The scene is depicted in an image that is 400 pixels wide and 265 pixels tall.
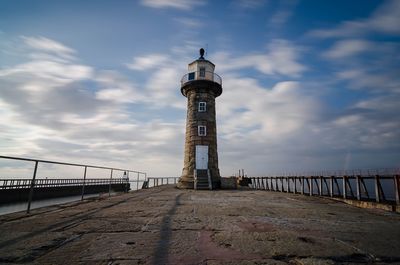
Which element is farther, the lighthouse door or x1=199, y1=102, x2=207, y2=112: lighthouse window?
x1=199, y1=102, x2=207, y2=112: lighthouse window

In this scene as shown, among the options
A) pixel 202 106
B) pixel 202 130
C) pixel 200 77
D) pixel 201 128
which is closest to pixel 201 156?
pixel 202 130

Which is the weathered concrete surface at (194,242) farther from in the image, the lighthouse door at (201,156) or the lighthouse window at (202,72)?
the lighthouse window at (202,72)

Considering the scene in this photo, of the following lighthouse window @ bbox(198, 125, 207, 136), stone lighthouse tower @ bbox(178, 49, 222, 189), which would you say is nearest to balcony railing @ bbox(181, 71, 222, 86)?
stone lighthouse tower @ bbox(178, 49, 222, 189)

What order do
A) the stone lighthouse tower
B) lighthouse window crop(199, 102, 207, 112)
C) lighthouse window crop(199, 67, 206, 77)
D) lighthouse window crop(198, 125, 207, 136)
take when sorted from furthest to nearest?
lighthouse window crop(199, 67, 206, 77) → lighthouse window crop(199, 102, 207, 112) → lighthouse window crop(198, 125, 207, 136) → the stone lighthouse tower

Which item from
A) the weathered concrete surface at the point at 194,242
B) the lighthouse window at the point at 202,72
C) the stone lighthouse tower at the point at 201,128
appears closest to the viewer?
the weathered concrete surface at the point at 194,242

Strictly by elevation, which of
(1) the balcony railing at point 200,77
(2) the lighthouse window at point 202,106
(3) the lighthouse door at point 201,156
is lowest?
(3) the lighthouse door at point 201,156

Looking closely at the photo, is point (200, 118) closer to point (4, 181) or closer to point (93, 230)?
point (93, 230)

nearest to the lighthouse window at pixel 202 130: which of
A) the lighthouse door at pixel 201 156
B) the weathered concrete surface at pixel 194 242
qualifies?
the lighthouse door at pixel 201 156

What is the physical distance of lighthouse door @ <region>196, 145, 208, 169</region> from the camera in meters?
18.1

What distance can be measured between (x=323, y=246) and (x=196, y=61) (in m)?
19.2

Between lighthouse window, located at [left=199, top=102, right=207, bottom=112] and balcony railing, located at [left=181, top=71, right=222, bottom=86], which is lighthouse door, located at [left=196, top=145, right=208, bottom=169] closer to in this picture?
lighthouse window, located at [left=199, top=102, right=207, bottom=112]

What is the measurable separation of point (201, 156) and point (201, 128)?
96.0 inches

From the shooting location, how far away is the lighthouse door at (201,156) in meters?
18.1

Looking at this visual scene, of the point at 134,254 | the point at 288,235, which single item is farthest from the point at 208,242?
the point at 288,235
